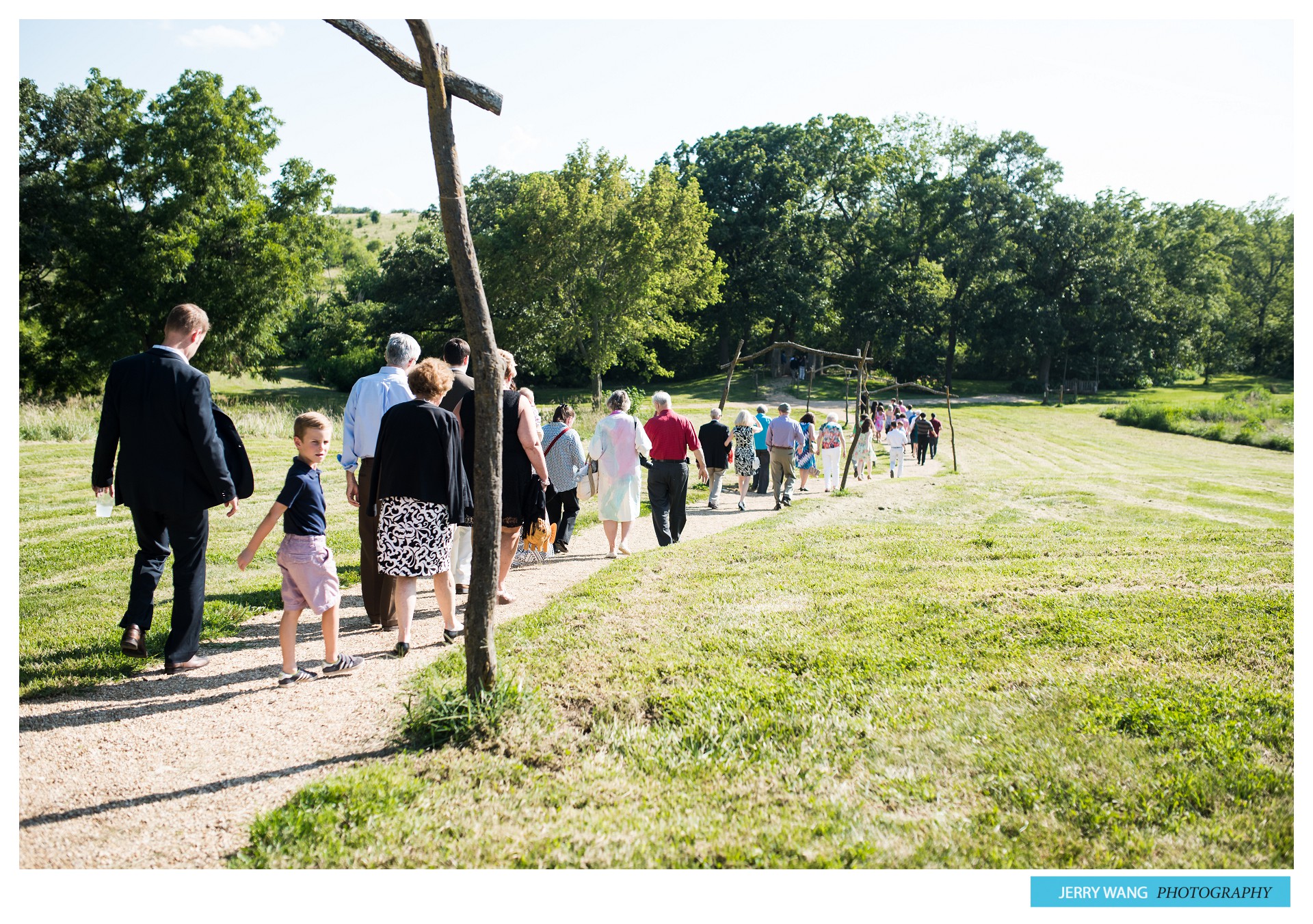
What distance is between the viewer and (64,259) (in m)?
32.2

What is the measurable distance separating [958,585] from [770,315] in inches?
1939

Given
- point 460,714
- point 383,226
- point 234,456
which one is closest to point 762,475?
point 234,456

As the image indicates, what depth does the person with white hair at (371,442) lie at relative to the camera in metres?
5.89

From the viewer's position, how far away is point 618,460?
29.1ft

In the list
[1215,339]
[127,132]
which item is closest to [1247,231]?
[1215,339]

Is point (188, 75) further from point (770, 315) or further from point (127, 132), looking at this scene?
point (770, 315)

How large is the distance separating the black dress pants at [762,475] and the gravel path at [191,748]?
1027 centimetres

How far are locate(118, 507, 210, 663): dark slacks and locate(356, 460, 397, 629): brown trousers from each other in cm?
115

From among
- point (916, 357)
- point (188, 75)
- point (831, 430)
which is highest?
point (188, 75)

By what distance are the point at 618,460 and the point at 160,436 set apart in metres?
4.77

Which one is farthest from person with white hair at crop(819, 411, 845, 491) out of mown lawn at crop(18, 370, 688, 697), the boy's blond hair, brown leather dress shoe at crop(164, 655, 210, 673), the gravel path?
brown leather dress shoe at crop(164, 655, 210, 673)

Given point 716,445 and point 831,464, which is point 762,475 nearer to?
point 831,464

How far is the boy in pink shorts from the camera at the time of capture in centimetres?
473

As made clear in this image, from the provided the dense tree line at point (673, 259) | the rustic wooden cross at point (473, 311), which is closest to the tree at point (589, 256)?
the dense tree line at point (673, 259)
